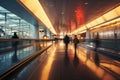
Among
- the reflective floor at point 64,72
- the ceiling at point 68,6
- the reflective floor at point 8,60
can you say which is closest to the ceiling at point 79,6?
the ceiling at point 68,6

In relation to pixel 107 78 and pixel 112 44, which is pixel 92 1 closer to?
pixel 112 44

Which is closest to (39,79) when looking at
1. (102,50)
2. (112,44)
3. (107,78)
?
(107,78)

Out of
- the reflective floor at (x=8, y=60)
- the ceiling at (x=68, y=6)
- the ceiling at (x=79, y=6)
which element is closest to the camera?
the reflective floor at (x=8, y=60)

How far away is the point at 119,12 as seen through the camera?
24.7m

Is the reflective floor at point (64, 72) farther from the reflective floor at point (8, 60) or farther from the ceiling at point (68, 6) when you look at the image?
the ceiling at point (68, 6)

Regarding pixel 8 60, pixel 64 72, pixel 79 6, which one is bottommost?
pixel 64 72

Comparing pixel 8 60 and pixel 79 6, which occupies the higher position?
pixel 79 6

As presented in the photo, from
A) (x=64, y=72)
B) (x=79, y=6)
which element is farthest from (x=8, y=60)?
(x=79, y=6)

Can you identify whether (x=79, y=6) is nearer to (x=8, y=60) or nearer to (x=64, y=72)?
(x=8, y=60)

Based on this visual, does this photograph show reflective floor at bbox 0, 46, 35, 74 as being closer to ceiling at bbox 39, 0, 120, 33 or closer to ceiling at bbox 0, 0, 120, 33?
ceiling at bbox 0, 0, 120, 33

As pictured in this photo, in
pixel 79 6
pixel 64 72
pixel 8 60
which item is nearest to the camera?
pixel 64 72

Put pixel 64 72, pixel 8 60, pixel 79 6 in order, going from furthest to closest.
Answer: pixel 79 6
pixel 8 60
pixel 64 72

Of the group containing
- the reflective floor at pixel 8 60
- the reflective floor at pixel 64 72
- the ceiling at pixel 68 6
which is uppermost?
the ceiling at pixel 68 6

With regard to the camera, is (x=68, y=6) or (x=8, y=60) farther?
(x=68, y=6)
